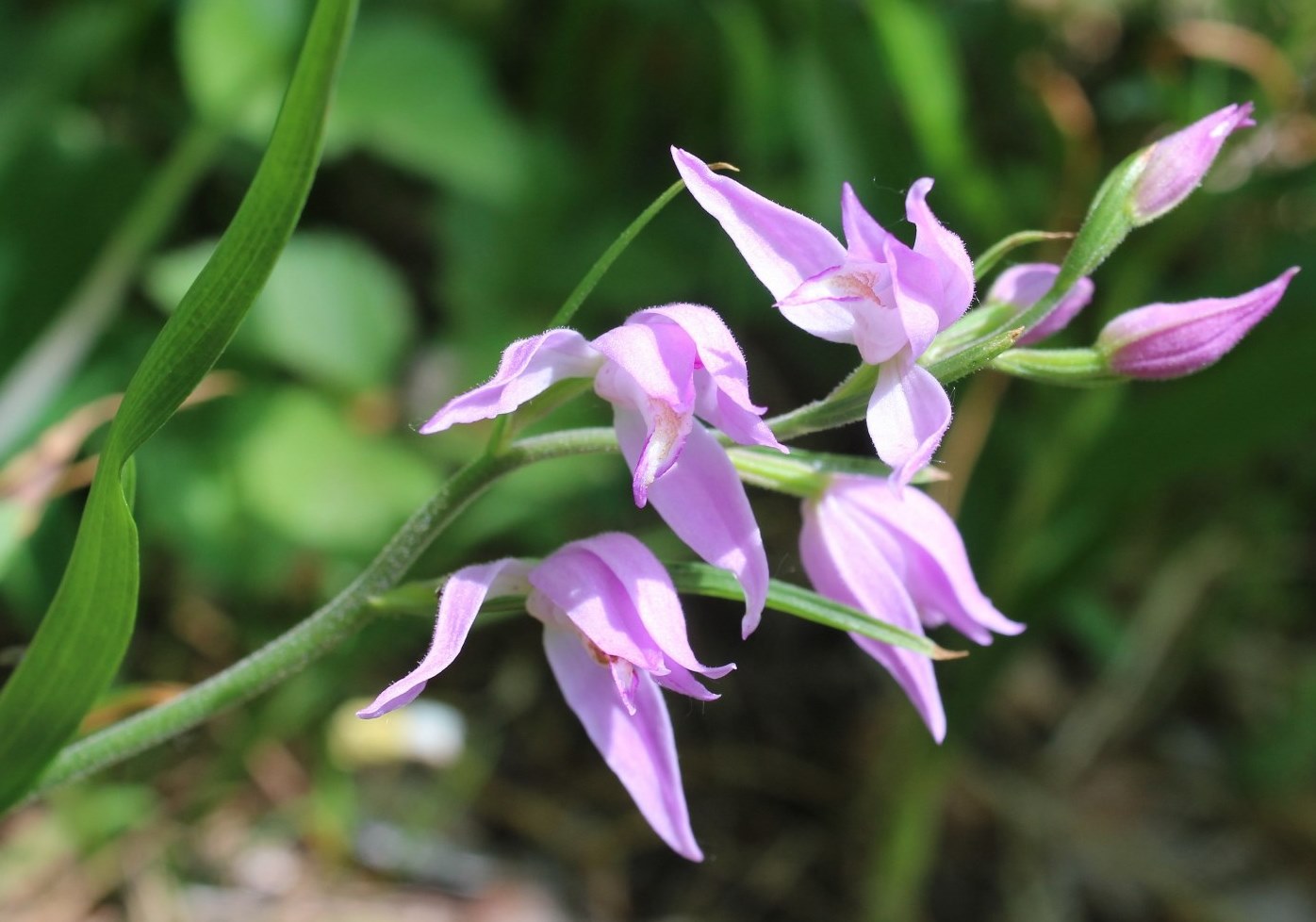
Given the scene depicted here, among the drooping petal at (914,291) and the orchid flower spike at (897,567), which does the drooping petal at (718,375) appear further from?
the orchid flower spike at (897,567)

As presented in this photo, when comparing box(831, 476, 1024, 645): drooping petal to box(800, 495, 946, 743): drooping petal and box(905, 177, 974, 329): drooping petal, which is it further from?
box(905, 177, 974, 329): drooping petal

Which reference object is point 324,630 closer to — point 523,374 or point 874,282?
point 523,374

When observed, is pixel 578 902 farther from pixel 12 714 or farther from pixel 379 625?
pixel 12 714

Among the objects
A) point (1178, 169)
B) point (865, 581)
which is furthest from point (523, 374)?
point (1178, 169)

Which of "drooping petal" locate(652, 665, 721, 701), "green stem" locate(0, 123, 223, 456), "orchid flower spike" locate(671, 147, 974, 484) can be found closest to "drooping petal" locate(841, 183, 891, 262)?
"orchid flower spike" locate(671, 147, 974, 484)

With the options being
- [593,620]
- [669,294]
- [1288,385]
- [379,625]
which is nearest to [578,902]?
[379,625]

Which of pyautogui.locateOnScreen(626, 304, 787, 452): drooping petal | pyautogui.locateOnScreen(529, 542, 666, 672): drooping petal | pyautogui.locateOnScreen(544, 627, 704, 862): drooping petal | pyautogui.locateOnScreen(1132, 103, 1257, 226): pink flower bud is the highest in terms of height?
pyautogui.locateOnScreen(1132, 103, 1257, 226): pink flower bud

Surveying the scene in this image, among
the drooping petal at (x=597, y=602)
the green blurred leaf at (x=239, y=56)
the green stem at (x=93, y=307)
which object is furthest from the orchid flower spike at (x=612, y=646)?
the green blurred leaf at (x=239, y=56)

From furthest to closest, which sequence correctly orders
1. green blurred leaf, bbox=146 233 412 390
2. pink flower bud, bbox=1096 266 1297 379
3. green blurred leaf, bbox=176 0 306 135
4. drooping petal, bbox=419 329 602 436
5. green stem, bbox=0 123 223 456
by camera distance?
green blurred leaf, bbox=146 233 412 390 → green blurred leaf, bbox=176 0 306 135 → green stem, bbox=0 123 223 456 → pink flower bud, bbox=1096 266 1297 379 → drooping petal, bbox=419 329 602 436
